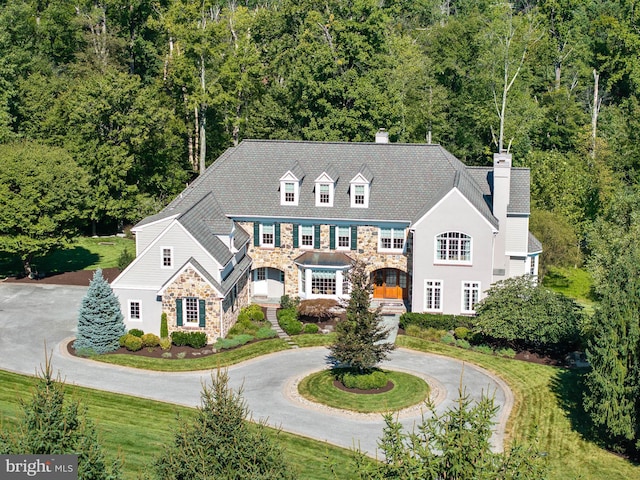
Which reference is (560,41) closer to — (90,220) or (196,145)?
(196,145)

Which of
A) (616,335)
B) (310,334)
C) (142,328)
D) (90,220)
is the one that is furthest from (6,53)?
(616,335)

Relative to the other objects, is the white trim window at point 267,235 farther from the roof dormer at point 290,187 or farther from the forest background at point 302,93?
the forest background at point 302,93

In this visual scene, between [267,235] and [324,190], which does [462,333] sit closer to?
[324,190]

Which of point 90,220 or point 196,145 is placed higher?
point 196,145

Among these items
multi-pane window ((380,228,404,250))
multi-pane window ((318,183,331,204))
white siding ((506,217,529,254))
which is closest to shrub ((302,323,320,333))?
multi-pane window ((380,228,404,250))

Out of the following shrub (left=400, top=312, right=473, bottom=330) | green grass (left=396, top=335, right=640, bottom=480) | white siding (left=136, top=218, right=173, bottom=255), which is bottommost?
green grass (left=396, top=335, right=640, bottom=480)

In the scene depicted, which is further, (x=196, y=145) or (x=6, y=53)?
(x=196, y=145)

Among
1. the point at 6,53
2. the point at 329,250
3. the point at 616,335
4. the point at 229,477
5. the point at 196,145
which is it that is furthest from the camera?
the point at 196,145

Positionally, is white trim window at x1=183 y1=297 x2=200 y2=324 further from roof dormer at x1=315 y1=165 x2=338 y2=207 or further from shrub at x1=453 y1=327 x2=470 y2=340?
shrub at x1=453 y1=327 x2=470 y2=340
